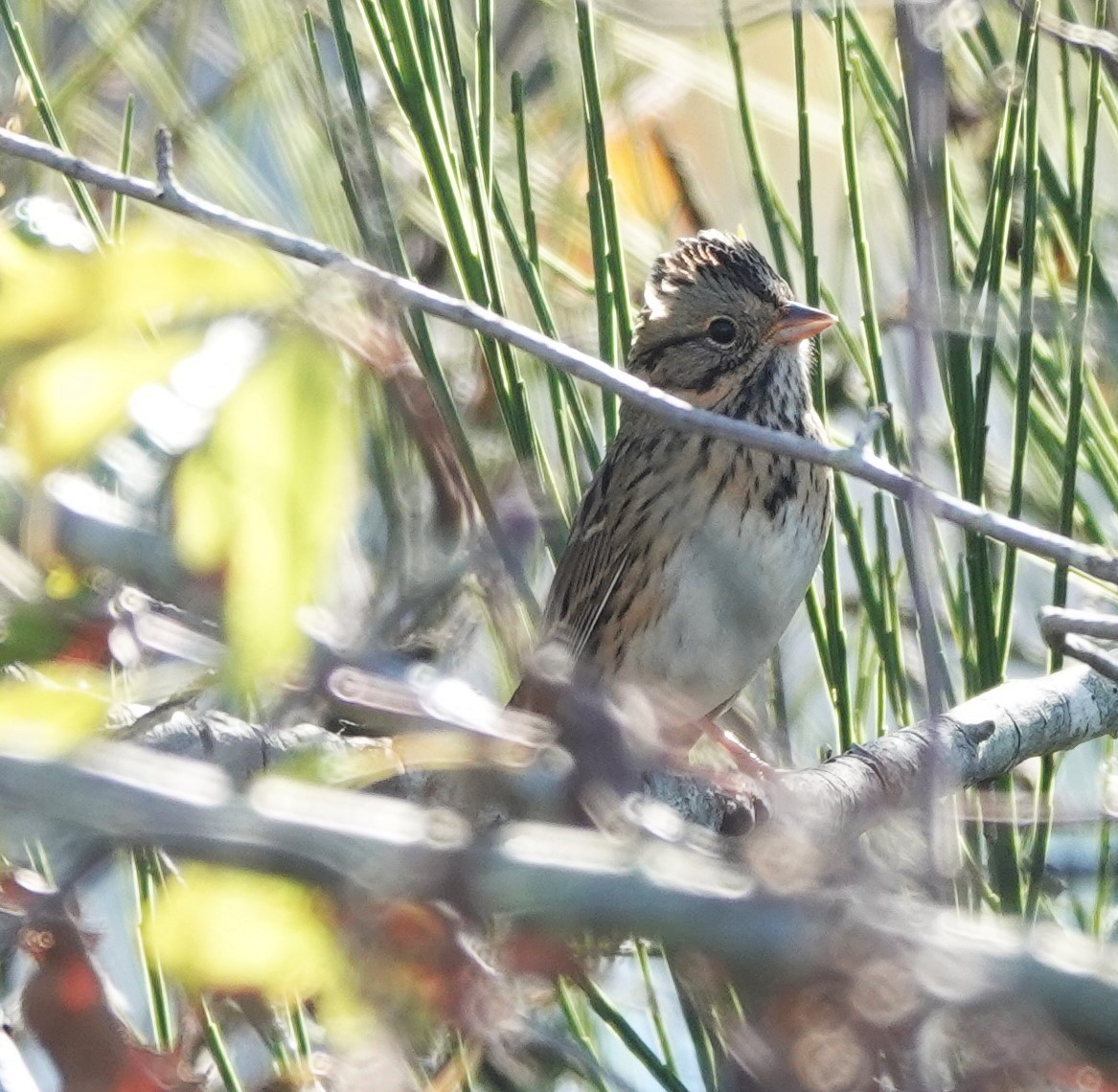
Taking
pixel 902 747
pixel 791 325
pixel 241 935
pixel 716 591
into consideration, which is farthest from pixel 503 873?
pixel 791 325

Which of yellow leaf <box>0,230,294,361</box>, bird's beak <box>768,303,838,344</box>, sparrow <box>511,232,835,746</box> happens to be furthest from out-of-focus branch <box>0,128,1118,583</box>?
bird's beak <box>768,303,838,344</box>

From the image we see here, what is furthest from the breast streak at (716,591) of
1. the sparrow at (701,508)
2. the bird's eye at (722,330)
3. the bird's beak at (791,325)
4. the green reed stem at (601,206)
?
the green reed stem at (601,206)

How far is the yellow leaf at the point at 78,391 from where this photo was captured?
49.7 inches

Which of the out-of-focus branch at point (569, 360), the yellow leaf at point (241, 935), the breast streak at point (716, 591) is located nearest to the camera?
the yellow leaf at point (241, 935)

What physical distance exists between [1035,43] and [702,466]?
4.85 feet

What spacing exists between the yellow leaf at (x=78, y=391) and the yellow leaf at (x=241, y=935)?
0.32 meters

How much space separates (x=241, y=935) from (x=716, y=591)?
8.23 feet

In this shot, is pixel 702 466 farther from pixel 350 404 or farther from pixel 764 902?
pixel 764 902

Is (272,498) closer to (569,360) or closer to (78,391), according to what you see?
(78,391)

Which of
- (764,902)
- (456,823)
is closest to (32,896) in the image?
(456,823)

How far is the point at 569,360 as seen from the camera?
5.52 ft

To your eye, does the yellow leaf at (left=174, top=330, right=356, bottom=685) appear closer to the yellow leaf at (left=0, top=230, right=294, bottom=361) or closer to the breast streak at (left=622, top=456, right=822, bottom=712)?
the yellow leaf at (left=0, top=230, right=294, bottom=361)

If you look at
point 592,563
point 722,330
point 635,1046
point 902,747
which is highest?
point 722,330

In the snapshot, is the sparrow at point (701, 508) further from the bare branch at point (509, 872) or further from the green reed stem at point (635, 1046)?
the bare branch at point (509, 872)
